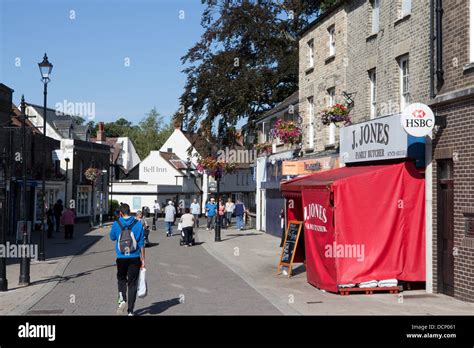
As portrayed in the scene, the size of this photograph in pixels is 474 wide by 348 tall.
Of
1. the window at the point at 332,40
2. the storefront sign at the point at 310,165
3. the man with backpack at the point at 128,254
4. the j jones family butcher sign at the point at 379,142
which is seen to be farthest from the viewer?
the window at the point at 332,40

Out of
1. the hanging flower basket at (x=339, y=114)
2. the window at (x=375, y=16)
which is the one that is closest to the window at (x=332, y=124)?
the hanging flower basket at (x=339, y=114)

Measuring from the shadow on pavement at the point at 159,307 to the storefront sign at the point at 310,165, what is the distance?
9429mm

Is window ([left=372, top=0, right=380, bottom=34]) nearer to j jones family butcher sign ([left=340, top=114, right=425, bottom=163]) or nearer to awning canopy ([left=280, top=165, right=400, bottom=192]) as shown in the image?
j jones family butcher sign ([left=340, top=114, right=425, bottom=163])

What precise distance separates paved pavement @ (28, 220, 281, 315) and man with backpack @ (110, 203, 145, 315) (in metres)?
0.58

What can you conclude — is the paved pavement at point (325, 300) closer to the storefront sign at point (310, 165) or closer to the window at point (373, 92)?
the storefront sign at point (310, 165)

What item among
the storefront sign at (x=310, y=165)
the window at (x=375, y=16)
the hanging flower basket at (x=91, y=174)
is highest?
the window at (x=375, y=16)

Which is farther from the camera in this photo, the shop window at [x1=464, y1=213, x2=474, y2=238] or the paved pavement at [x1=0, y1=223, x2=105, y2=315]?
the paved pavement at [x1=0, y1=223, x2=105, y2=315]

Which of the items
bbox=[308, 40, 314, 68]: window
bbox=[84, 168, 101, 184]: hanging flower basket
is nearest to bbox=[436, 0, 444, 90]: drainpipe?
bbox=[308, 40, 314, 68]: window

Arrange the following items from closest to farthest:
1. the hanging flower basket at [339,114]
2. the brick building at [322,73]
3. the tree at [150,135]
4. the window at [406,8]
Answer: the window at [406,8] < the hanging flower basket at [339,114] < the brick building at [322,73] < the tree at [150,135]

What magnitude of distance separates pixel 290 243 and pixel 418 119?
572 cm

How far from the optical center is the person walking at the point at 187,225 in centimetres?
2670

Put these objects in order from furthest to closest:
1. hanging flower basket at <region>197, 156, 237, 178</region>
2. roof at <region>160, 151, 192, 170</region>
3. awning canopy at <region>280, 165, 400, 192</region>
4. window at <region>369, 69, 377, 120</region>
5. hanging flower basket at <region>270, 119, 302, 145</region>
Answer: roof at <region>160, 151, 192, 170</region> < hanging flower basket at <region>197, 156, 237, 178</region> < hanging flower basket at <region>270, 119, 302, 145</region> < window at <region>369, 69, 377, 120</region> < awning canopy at <region>280, 165, 400, 192</region>

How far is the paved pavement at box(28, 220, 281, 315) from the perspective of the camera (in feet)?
39.2

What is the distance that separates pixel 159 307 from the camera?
12.3 meters
